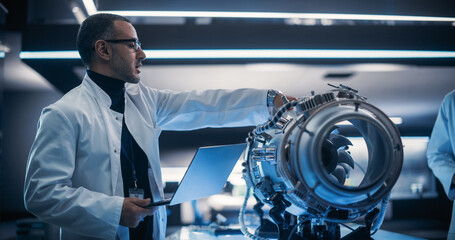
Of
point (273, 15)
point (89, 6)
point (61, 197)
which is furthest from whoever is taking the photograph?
point (273, 15)

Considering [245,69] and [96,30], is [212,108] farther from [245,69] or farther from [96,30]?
[245,69]

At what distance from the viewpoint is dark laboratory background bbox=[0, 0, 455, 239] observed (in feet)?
5.63

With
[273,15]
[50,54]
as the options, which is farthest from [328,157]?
[50,54]

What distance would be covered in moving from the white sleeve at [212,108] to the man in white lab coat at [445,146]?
2.44 ft

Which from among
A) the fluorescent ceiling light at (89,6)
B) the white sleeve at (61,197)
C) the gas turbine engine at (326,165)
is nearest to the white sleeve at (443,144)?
the gas turbine engine at (326,165)

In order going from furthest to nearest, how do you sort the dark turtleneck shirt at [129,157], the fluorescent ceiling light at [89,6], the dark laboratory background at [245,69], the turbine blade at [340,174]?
the dark laboratory background at [245,69] → the fluorescent ceiling light at [89,6] → the dark turtleneck shirt at [129,157] → the turbine blade at [340,174]

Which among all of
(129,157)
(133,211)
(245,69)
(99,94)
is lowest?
(133,211)

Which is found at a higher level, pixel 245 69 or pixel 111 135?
pixel 245 69

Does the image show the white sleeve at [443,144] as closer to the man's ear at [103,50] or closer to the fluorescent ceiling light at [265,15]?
the fluorescent ceiling light at [265,15]

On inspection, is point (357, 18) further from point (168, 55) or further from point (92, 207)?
point (92, 207)

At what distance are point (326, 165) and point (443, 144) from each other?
895mm

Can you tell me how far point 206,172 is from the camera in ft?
3.14

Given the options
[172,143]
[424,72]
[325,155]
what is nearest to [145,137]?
[325,155]

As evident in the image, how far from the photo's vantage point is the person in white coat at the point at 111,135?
96 cm
